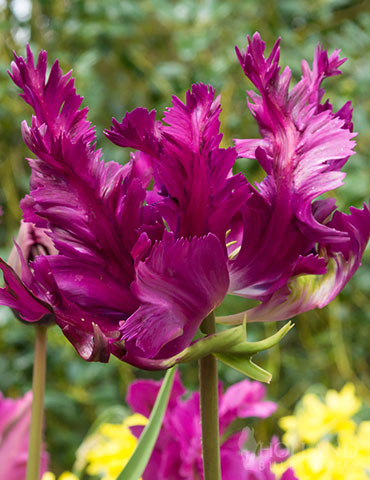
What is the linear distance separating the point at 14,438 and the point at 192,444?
86 millimetres

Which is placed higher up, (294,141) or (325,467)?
(294,141)

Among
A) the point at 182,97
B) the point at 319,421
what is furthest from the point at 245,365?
the point at 182,97

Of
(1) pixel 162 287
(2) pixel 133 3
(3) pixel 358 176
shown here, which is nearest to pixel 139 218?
(1) pixel 162 287

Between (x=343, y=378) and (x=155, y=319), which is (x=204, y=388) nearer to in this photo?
(x=155, y=319)

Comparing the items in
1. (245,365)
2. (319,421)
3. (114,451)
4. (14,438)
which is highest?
(245,365)

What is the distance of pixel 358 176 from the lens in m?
0.99

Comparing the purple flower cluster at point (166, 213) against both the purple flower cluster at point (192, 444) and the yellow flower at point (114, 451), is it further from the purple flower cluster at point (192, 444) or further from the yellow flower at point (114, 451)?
the yellow flower at point (114, 451)

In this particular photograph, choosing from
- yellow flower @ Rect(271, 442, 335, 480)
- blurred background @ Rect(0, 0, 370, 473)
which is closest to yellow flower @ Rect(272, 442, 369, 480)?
yellow flower @ Rect(271, 442, 335, 480)

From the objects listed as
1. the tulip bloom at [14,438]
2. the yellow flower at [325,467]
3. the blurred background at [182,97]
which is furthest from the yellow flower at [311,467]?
the blurred background at [182,97]

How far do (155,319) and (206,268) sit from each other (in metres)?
0.02

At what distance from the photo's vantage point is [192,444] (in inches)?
11.5

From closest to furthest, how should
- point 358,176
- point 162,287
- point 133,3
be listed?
point 162,287, point 358,176, point 133,3

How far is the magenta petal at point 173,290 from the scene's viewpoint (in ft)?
0.58

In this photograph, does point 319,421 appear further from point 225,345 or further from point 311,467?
point 225,345
